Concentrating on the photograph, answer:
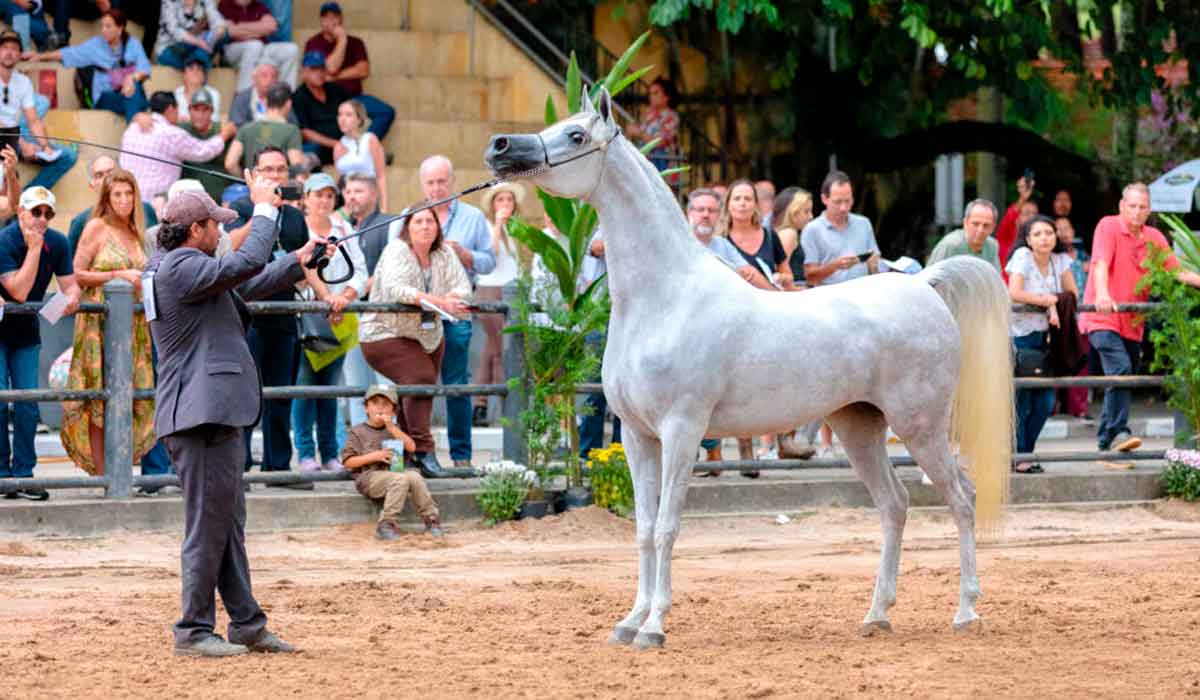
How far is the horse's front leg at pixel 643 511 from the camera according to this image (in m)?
8.20

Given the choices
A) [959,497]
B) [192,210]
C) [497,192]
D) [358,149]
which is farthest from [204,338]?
[358,149]

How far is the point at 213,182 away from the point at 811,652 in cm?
926

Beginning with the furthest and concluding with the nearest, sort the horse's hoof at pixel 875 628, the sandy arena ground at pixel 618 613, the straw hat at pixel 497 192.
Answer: the straw hat at pixel 497 192 → the horse's hoof at pixel 875 628 → the sandy arena ground at pixel 618 613

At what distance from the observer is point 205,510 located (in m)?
7.75

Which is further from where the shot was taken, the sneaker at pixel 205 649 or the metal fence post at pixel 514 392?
the metal fence post at pixel 514 392

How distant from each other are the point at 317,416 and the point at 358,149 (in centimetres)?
403

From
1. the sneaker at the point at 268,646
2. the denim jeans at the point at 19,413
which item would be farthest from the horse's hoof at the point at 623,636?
the denim jeans at the point at 19,413

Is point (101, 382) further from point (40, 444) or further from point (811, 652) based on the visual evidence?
point (811, 652)

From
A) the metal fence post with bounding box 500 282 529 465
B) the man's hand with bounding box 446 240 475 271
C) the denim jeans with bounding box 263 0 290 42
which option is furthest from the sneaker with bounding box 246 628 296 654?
the denim jeans with bounding box 263 0 290 42

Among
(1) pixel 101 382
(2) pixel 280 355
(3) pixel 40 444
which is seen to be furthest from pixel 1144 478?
(3) pixel 40 444

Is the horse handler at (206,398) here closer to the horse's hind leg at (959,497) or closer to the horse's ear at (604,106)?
the horse's ear at (604,106)

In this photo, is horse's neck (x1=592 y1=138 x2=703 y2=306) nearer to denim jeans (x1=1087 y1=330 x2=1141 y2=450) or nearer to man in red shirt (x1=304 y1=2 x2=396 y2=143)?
denim jeans (x1=1087 y1=330 x2=1141 y2=450)

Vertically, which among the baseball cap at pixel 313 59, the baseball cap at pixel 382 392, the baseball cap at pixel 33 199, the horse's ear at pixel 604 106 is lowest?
the baseball cap at pixel 382 392

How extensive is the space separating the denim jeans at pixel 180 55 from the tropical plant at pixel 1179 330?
343 inches
